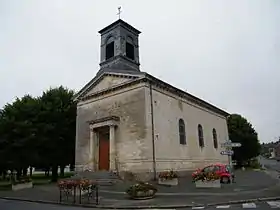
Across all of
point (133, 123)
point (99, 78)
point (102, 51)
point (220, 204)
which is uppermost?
point (102, 51)

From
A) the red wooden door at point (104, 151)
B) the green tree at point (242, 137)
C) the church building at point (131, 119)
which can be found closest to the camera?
the church building at point (131, 119)

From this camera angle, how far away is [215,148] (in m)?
34.4

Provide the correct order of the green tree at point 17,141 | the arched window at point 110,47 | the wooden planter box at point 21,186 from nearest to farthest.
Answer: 1. the wooden planter box at point 21,186
2. the green tree at point 17,141
3. the arched window at point 110,47

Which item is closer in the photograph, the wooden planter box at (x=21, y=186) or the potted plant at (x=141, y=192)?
the potted plant at (x=141, y=192)

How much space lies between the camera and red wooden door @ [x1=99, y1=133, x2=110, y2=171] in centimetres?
2509

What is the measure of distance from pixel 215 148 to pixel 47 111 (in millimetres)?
Result: 19494

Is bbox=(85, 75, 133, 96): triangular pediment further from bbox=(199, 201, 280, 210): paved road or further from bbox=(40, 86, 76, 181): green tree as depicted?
bbox=(199, 201, 280, 210): paved road

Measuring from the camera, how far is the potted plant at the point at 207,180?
1773 cm

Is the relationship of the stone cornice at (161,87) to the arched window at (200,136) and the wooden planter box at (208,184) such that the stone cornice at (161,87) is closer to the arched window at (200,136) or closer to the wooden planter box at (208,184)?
the arched window at (200,136)

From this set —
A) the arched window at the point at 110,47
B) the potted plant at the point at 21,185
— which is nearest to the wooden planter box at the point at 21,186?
the potted plant at the point at 21,185

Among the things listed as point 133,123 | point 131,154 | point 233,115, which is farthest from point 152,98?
point 233,115

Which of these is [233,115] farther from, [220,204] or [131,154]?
[220,204]

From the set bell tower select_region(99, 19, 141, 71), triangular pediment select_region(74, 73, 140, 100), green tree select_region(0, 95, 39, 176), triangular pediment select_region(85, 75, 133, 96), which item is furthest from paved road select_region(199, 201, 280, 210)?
green tree select_region(0, 95, 39, 176)

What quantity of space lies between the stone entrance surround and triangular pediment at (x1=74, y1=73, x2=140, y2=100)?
11.0ft
